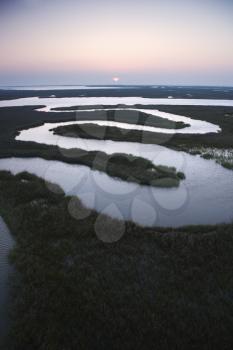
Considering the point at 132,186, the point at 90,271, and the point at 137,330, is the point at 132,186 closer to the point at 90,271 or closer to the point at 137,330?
the point at 90,271

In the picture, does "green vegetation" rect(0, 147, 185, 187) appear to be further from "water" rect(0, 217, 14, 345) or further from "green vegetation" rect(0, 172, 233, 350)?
"water" rect(0, 217, 14, 345)

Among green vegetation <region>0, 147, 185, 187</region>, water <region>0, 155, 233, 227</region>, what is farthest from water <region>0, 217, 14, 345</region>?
green vegetation <region>0, 147, 185, 187</region>

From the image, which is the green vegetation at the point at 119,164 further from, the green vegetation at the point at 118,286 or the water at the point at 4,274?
the water at the point at 4,274

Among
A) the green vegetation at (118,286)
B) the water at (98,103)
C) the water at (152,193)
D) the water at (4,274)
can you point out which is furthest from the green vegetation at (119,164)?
the water at (98,103)

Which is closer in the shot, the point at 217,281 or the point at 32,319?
the point at 32,319

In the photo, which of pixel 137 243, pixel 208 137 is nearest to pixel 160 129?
pixel 208 137

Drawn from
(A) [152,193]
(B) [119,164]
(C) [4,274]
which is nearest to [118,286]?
(C) [4,274]

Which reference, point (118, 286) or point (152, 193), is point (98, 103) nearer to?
point (152, 193)
